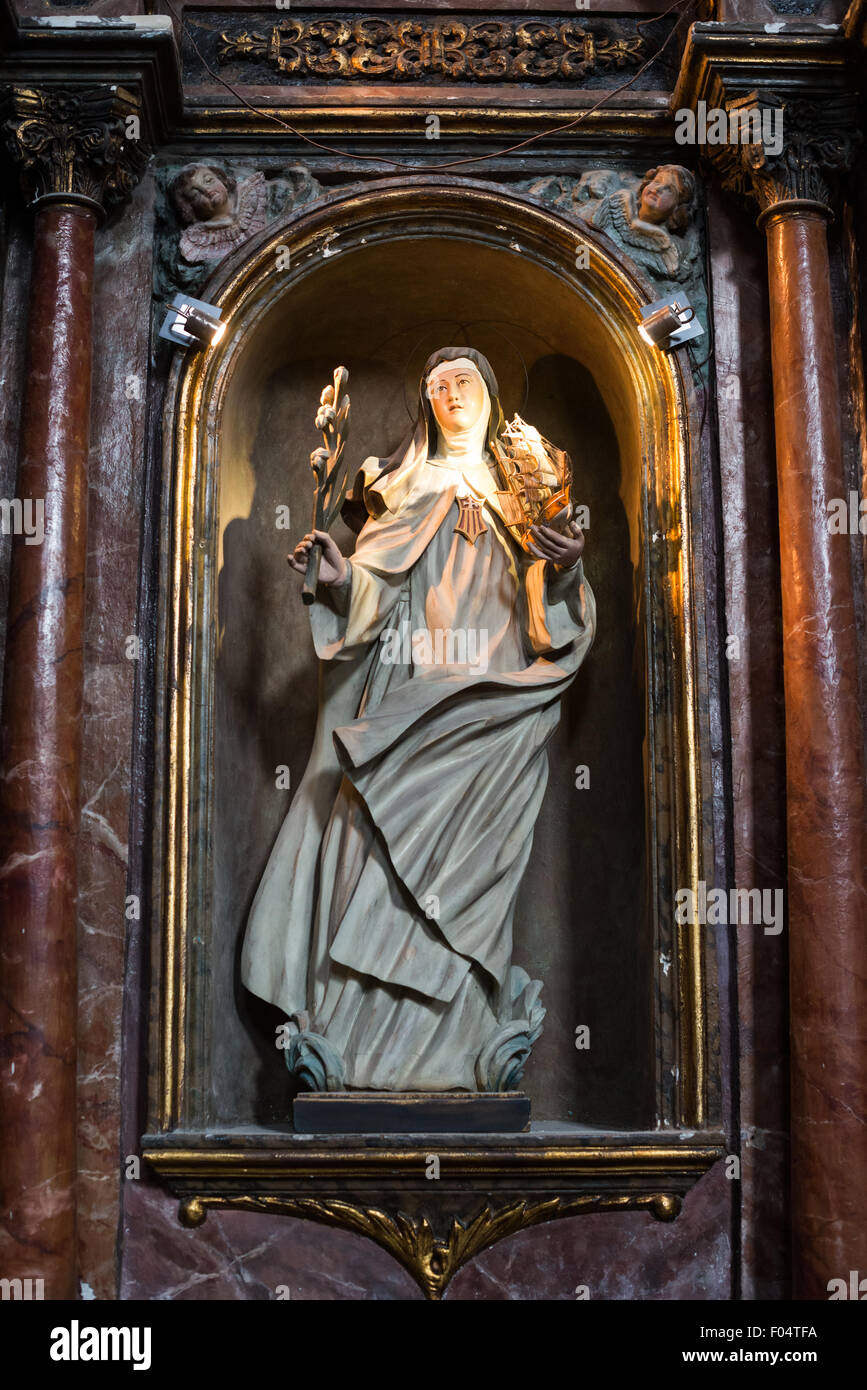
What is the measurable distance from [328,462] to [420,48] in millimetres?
1781

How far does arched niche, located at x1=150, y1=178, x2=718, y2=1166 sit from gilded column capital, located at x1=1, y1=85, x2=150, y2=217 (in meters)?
0.54

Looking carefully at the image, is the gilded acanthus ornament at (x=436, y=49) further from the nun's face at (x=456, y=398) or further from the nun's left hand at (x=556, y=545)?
the nun's left hand at (x=556, y=545)

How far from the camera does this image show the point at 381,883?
5348 millimetres

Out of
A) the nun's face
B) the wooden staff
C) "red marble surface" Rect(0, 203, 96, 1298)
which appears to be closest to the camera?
"red marble surface" Rect(0, 203, 96, 1298)

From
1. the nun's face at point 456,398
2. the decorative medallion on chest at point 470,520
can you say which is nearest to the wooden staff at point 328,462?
the decorative medallion on chest at point 470,520

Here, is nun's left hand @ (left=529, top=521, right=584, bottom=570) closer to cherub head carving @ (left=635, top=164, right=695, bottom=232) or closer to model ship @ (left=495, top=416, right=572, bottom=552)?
model ship @ (left=495, top=416, right=572, bottom=552)

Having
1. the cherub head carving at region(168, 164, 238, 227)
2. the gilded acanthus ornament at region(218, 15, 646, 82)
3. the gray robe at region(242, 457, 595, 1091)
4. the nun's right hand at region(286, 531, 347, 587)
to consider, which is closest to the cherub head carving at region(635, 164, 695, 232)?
the gilded acanthus ornament at region(218, 15, 646, 82)

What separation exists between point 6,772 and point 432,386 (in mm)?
2057

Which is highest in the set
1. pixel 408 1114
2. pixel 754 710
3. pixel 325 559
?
pixel 325 559

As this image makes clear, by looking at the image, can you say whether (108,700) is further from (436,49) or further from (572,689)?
(436,49)

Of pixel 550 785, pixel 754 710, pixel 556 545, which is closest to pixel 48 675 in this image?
pixel 556 545

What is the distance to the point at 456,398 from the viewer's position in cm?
594

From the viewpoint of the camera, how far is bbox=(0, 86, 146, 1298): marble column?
4.77m

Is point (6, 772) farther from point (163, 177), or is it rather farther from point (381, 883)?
Result: point (163, 177)
